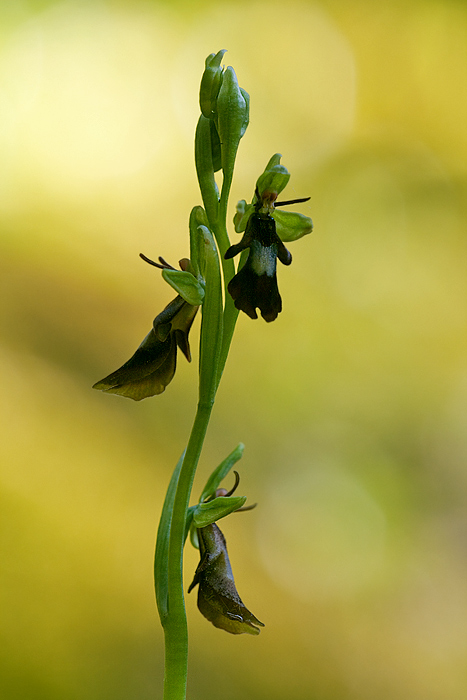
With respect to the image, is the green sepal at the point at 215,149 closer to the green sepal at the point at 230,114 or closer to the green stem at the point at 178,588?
the green sepal at the point at 230,114

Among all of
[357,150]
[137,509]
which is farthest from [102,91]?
[137,509]

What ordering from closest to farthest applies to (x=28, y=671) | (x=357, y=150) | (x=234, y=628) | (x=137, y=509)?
(x=234, y=628) < (x=28, y=671) < (x=137, y=509) < (x=357, y=150)

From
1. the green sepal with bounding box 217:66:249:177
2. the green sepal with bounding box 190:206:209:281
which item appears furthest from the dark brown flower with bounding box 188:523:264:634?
the green sepal with bounding box 217:66:249:177

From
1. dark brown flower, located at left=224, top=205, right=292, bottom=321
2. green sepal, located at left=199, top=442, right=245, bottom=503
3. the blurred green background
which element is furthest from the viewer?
the blurred green background

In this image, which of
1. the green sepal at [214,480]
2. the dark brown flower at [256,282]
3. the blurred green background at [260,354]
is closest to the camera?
the dark brown flower at [256,282]

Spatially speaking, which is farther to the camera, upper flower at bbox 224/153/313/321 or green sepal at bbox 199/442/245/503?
green sepal at bbox 199/442/245/503

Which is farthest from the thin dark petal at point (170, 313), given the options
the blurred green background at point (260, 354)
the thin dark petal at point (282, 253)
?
the blurred green background at point (260, 354)

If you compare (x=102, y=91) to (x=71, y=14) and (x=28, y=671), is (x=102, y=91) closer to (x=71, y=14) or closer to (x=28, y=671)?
(x=71, y=14)

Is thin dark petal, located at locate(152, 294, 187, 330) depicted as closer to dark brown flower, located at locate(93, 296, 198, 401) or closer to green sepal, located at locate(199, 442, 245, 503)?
dark brown flower, located at locate(93, 296, 198, 401)

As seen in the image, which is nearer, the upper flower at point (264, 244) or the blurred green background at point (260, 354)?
the upper flower at point (264, 244)
